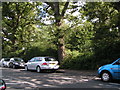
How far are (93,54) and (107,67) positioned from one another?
23.1 ft

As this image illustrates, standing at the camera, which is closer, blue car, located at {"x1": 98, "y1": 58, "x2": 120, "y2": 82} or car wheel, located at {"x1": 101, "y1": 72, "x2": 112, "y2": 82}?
blue car, located at {"x1": 98, "y1": 58, "x2": 120, "y2": 82}

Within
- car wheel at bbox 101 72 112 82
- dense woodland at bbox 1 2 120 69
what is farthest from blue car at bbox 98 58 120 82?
dense woodland at bbox 1 2 120 69

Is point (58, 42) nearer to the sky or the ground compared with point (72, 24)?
nearer to the ground

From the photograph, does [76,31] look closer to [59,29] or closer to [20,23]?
[59,29]

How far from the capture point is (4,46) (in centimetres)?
3697

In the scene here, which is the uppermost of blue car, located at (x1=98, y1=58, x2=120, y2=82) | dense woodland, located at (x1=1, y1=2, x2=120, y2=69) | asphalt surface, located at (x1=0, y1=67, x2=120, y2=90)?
dense woodland, located at (x1=1, y1=2, x2=120, y2=69)

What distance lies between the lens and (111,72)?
10234mm

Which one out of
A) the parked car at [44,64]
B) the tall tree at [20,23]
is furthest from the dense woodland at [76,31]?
the parked car at [44,64]

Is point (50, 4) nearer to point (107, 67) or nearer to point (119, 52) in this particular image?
point (119, 52)

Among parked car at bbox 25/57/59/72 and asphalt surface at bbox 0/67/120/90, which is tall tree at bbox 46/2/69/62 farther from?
asphalt surface at bbox 0/67/120/90

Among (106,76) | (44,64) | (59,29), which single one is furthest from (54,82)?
(59,29)

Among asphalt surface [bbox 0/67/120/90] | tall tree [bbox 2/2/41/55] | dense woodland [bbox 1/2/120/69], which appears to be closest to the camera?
asphalt surface [bbox 0/67/120/90]

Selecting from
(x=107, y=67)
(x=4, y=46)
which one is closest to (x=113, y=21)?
(x=107, y=67)

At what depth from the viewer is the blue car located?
10001mm
